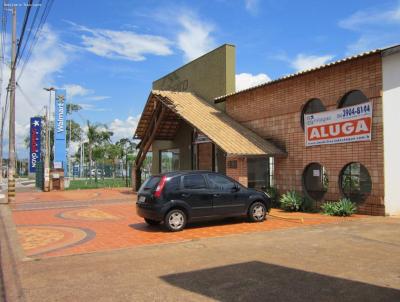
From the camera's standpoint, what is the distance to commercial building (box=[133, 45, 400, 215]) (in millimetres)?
12180

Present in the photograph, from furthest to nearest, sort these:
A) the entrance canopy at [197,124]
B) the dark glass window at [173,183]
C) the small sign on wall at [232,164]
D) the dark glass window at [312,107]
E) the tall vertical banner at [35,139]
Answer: the tall vertical banner at [35,139], the small sign on wall at [232,164], the entrance canopy at [197,124], the dark glass window at [312,107], the dark glass window at [173,183]

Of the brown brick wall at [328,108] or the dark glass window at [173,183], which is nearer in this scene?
the dark glass window at [173,183]

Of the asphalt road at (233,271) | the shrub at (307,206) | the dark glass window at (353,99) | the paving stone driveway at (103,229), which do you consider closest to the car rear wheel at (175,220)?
the paving stone driveway at (103,229)

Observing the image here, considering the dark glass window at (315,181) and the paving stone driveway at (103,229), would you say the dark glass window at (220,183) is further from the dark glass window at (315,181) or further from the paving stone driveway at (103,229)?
the dark glass window at (315,181)

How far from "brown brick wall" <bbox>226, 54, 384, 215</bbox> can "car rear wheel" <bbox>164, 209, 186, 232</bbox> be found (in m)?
5.93

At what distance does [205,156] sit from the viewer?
2222 centimetres

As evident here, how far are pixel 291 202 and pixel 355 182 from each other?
2253 millimetres

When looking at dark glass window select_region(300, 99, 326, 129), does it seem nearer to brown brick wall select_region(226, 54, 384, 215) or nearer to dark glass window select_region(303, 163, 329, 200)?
brown brick wall select_region(226, 54, 384, 215)

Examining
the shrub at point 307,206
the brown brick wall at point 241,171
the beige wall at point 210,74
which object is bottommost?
the shrub at point 307,206

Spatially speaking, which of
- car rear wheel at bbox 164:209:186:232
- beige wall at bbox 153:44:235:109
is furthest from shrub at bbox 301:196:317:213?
beige wall at bbox 153:44:235:109

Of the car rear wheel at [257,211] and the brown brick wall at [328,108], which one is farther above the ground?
the brown brick wall at [328,108]

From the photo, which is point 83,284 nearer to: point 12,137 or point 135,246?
point 135,246

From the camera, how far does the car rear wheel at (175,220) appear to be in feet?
34.2

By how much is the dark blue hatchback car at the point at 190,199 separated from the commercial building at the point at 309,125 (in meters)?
3.73
